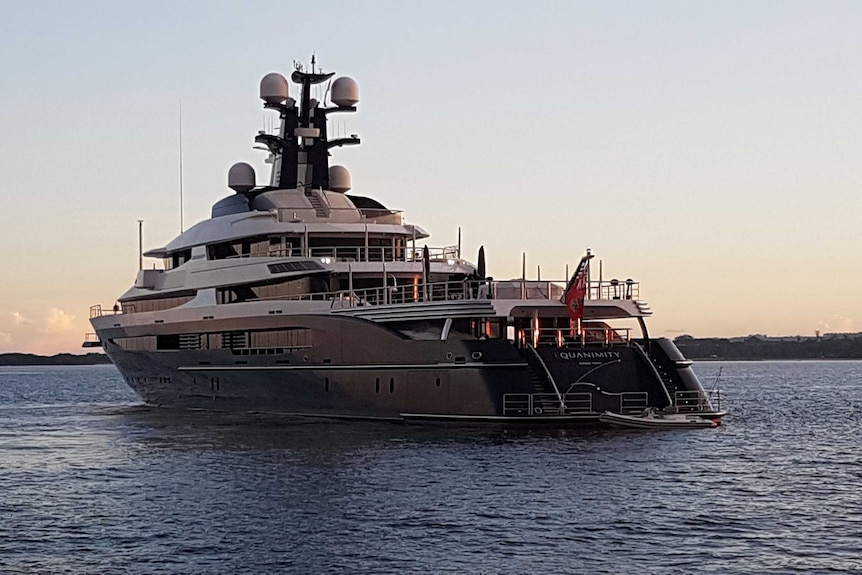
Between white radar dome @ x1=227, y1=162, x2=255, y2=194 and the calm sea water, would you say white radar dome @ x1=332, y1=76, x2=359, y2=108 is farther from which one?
the calm sea water

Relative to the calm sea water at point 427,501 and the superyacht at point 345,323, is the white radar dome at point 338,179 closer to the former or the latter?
the superyacht at point 345,323

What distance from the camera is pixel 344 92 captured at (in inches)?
2215

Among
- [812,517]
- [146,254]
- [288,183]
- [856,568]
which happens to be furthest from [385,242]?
[856,568]

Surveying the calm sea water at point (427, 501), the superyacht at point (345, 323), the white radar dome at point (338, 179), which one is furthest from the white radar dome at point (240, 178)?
the calm sea water at point (427, 501)

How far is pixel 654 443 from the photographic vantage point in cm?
3606

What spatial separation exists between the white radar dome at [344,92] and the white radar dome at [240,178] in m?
5.47

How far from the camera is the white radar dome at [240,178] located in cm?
5469

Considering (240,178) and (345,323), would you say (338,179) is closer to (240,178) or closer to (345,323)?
(240,178)

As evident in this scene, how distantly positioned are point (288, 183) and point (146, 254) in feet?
27.1

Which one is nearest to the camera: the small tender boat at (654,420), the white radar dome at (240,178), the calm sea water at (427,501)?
the calm sea water at (427,501)

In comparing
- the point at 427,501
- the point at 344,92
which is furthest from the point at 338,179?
the point at 427,501

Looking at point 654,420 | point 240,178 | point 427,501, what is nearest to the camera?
point 427,501

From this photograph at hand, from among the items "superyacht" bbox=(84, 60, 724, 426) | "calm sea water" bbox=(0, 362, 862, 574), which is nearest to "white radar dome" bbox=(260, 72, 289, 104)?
"superyacht" bbox=(84, 60, 724, 426)

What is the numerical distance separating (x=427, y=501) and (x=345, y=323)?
53.0ft
